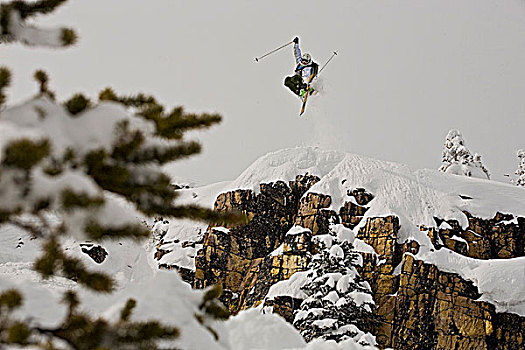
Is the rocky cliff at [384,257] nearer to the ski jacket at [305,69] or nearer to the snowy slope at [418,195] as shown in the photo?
the snowy slope at [418,195]

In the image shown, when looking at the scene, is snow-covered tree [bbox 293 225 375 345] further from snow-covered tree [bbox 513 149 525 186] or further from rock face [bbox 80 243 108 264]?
snow-covered tree [bbox 513 149 525 186]

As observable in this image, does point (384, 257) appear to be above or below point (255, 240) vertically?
below

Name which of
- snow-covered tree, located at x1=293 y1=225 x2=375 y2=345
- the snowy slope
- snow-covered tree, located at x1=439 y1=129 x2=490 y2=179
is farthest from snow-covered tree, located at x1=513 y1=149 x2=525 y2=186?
snow-covered tree, located at x1=293 y1=225 x2=375 y2=345

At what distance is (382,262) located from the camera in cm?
2142

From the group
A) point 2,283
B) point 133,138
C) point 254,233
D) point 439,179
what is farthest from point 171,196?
point 439,179

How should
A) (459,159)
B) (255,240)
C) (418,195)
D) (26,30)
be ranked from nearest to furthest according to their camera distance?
(26,30) → (418,195) → (255,240) → (459,159)

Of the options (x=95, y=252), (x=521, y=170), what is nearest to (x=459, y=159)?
(x=521, y=170)

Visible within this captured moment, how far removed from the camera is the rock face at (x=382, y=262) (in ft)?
64.0

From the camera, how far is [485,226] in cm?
2277

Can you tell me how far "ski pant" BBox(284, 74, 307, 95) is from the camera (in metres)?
15.1

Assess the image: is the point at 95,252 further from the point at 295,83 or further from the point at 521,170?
the point at 521,170

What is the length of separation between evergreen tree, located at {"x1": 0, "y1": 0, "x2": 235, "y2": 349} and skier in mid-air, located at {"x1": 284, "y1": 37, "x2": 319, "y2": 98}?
12.9 meters

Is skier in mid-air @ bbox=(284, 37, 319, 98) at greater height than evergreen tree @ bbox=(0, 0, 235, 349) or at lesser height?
greater

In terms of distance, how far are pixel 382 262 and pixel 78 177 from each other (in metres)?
20.8
